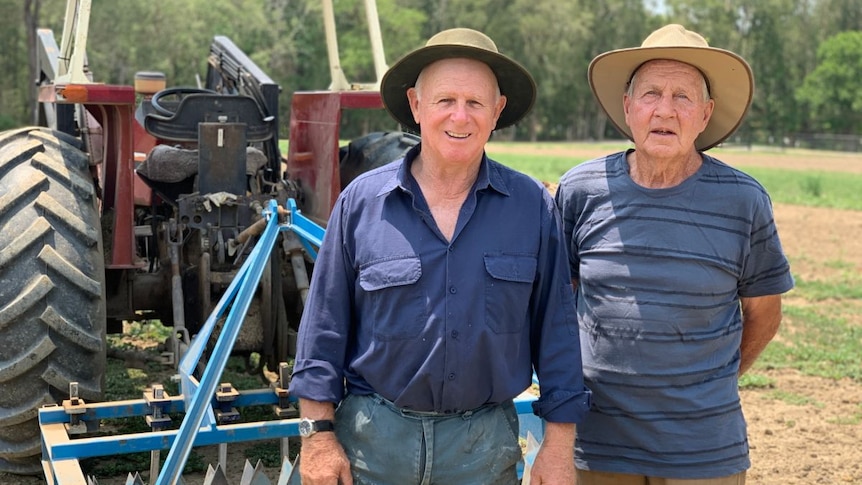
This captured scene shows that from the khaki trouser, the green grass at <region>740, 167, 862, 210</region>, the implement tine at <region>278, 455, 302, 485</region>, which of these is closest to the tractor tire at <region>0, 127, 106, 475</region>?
the implement tine at <region>278, 455, 302, 485</region>

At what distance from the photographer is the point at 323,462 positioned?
2.32 m

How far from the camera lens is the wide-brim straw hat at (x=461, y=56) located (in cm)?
233

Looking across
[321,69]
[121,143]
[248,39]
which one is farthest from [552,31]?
[121,143]

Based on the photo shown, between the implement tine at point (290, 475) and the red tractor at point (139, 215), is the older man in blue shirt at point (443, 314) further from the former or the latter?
the red tractor at point (139, 215)

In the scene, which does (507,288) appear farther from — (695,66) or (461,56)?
(695,66)

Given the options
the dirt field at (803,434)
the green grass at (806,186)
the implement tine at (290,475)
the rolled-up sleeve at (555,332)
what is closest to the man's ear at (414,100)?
the rolled-up sleeve at (555,332)

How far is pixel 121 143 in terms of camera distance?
4.26 metres

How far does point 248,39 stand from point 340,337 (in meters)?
52.0

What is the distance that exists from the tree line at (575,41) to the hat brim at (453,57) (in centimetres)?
4344

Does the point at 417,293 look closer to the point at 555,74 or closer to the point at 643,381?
the point at 643,381

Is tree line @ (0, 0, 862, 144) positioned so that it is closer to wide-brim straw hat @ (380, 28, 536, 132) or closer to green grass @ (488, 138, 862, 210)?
green grass @ (488, 138, 862, 210)

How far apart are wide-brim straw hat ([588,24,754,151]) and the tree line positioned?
142ft

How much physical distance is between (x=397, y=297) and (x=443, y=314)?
112 millimetres

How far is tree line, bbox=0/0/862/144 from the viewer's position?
178 feet
